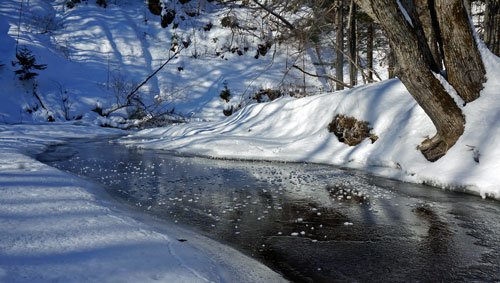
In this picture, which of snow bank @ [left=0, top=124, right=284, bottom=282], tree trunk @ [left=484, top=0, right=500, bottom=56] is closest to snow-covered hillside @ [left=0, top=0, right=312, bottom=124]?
tree trunk @ [left=484, top=0, right=500, bottom=56]

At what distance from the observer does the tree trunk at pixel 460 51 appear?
19.9 ft

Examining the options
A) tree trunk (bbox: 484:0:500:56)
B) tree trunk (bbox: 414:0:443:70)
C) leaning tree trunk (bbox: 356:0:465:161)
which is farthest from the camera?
tree trunk (bbox: 484:0:500:56)

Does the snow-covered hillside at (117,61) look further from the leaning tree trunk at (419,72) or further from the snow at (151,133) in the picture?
the leaning tree trunk at (419,72)

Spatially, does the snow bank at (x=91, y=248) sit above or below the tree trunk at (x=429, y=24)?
below

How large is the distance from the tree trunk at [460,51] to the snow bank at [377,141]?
175 millimetres

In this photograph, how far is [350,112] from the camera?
907cm

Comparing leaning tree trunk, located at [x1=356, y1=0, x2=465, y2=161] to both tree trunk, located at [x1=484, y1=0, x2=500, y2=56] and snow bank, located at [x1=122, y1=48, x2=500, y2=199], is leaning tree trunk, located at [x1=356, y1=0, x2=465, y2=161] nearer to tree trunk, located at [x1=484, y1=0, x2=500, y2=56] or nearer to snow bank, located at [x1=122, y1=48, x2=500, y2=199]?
snow bank, located at [x1=122, y1=48, x2=500, y2=199]

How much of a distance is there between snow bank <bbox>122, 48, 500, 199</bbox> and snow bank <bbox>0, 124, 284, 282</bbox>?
13.2 feet

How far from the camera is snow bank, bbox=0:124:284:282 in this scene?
234 centimetres

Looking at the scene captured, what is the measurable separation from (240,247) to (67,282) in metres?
1.74

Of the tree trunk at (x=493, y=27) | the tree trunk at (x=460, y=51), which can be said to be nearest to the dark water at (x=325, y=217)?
the tree trunk at (x=460, y=51)

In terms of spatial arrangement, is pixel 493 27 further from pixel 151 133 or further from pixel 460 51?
pixel 151 133

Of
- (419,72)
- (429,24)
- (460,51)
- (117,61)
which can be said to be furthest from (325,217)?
(117,61)

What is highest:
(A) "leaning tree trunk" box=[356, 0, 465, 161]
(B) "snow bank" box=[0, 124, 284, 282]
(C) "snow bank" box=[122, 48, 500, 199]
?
(A) "leaning tree trunk" box=[356, 0, 465, 161]
